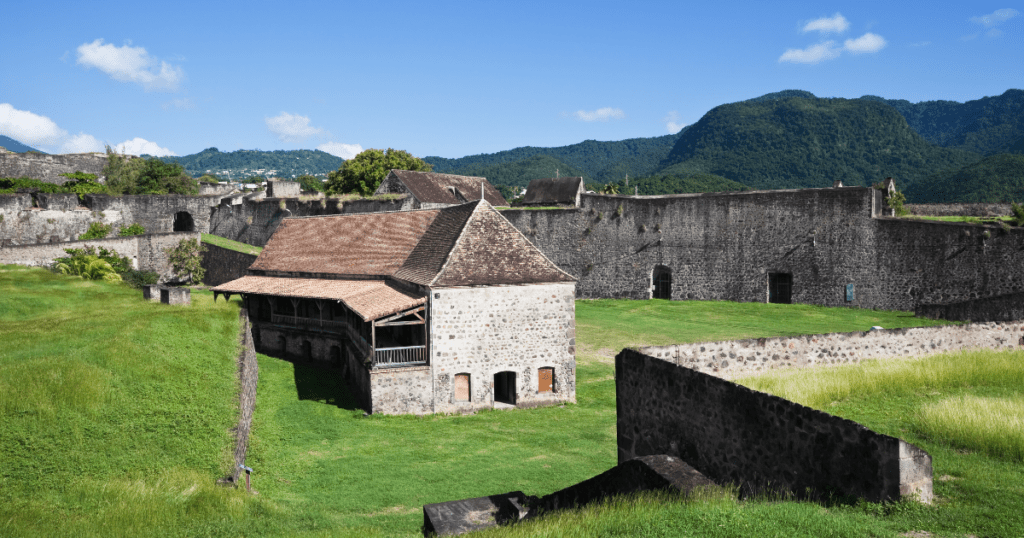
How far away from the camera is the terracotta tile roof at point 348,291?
2003 cm

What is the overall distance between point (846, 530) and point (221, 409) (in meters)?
11.8

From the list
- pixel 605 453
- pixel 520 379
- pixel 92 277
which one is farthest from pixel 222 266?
pixel 605 453

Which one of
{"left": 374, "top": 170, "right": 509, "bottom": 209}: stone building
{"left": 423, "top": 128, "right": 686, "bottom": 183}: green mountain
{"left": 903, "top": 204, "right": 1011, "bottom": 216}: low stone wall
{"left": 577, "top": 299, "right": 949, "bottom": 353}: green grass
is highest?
{"left": 423, "top": 128, "right": 686, "bottom": 183}: green mountain

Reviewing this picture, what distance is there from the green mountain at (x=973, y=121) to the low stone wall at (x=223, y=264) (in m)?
114

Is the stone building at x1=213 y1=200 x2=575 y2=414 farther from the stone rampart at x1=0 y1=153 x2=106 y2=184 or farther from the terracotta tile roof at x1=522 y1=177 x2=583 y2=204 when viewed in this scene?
the stone rampart at x1=0 y1=153 x2=106 y2=184

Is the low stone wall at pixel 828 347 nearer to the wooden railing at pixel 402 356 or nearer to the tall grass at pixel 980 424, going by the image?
the tall grass at pixel 980 424

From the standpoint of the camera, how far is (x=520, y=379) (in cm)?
2078

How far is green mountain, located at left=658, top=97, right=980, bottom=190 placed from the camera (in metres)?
102

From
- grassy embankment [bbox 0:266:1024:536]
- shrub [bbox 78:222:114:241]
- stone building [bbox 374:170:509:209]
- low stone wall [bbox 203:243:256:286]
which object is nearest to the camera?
grassy embankment [bbox 0:266:1024:536]

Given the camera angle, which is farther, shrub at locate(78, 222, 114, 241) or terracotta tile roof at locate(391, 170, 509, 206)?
terracotta tile roof at locate(391, 170, 509, 206)

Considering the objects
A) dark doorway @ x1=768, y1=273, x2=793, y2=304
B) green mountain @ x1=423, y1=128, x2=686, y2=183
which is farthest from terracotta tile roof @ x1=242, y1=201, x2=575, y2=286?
green mountain @ x1=423, y1=128, x2=686, y2=183

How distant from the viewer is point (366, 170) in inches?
2200

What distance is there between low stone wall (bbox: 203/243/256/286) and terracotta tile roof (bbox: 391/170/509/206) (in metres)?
11.4

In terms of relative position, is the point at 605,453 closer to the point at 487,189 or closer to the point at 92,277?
the point at 92,277
